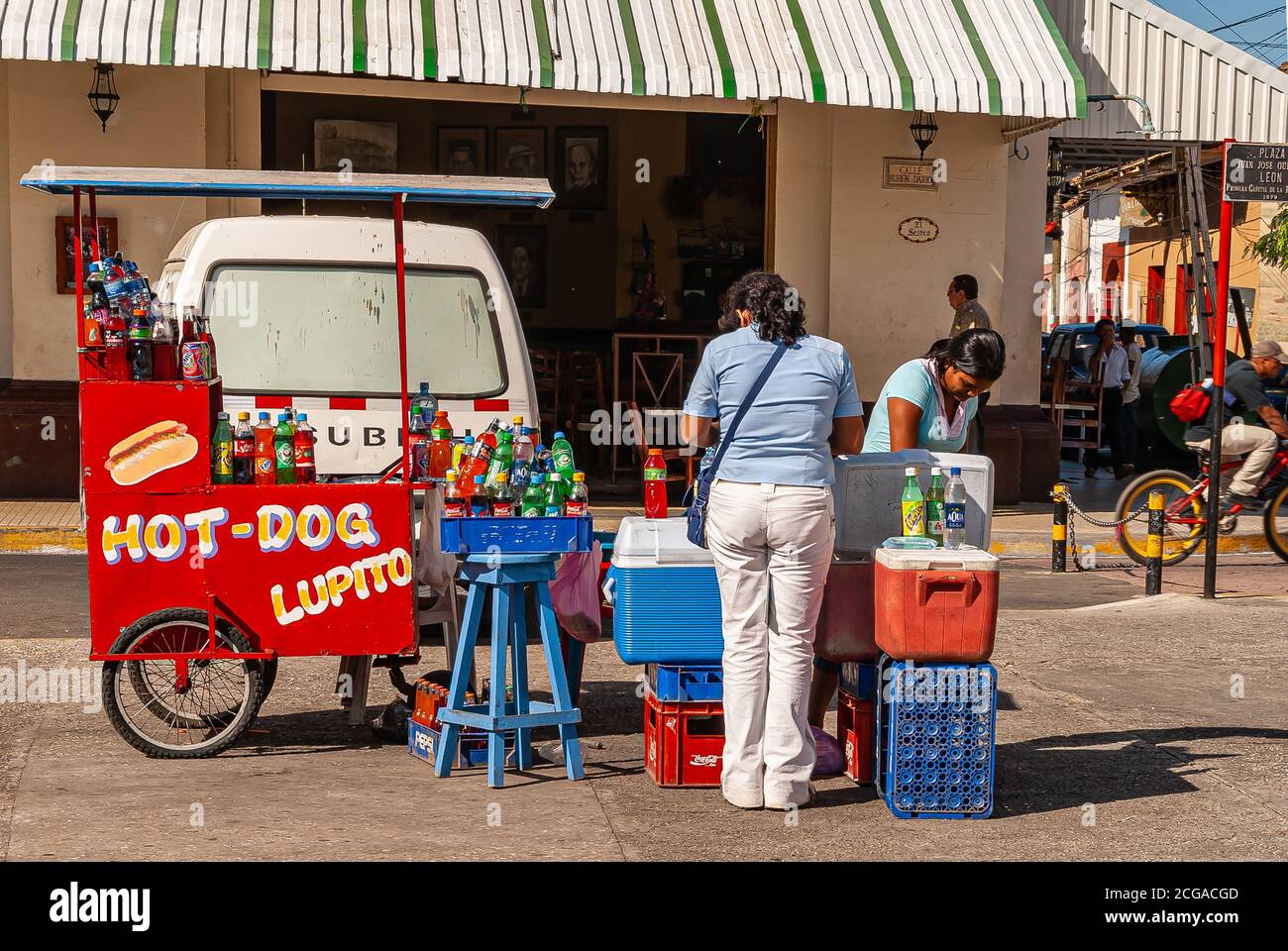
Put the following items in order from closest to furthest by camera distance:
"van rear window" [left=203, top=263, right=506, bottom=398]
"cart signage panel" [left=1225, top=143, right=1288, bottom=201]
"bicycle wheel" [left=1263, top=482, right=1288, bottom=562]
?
"van rear window" [left=203, top=263, right=506, bottom=398] → "cart signage panel" [left=1225, top=143, right=1288, bottom=201] → "bicycle wheel" [left=1263, top=482, right=1288, bottom=562]

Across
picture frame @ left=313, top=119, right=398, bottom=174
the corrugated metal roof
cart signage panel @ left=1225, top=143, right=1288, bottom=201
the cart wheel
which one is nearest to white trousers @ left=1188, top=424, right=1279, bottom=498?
cart signage panel @ left=1225, top=143, right=1288, bottom=201

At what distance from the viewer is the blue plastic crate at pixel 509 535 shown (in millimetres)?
→ 6223

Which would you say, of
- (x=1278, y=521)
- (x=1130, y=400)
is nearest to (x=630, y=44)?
(x=1278, y=521)

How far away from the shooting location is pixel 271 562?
646 centimetres

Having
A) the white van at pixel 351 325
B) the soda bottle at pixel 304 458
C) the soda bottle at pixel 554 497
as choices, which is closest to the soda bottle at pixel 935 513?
the soda bottle at pixel 554 497

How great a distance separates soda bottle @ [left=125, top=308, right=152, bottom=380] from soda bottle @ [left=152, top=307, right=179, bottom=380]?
22 mm

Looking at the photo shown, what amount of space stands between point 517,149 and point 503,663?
1345 centimetres

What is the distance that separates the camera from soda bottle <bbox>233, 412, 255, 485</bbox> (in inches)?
253

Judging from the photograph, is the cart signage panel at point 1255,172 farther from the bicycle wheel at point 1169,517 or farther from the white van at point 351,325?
the white van at point 351,325

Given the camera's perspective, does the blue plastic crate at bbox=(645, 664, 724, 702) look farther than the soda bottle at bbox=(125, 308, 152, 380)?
No

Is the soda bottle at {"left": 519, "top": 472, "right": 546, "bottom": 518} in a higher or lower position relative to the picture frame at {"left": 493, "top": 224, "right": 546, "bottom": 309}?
lower

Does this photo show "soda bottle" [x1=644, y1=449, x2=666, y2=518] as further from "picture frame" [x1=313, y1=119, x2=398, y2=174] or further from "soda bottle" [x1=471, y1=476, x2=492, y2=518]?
"picture frame" [x1=313, y1=119, x2=398, y2=174]

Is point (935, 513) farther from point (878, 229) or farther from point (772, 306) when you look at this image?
point (878, 229)
